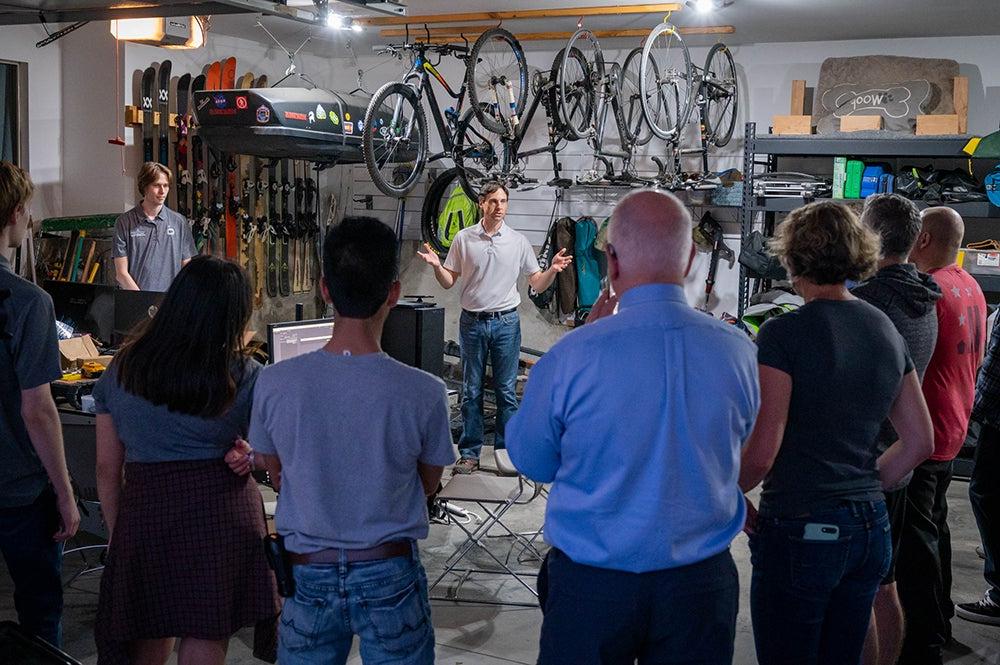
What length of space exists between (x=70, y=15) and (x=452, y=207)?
4.69 m

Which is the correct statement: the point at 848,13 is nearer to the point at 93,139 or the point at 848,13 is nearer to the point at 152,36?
the point at 152,36

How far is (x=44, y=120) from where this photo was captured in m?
7.92

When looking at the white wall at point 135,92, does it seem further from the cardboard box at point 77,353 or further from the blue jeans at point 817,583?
the blue jeans at point 817,583

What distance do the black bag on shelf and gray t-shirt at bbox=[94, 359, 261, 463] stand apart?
5565mm

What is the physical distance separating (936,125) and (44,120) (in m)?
6.63

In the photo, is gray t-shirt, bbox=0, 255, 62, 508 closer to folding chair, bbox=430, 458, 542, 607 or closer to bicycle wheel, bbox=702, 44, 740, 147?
folding chair, bbox=430, 458, 542, 607

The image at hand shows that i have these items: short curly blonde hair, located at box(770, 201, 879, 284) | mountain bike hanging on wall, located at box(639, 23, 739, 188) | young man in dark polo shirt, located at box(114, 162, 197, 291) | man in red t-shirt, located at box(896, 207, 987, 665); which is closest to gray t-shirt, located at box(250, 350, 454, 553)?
short curly blonde hair, located at box(770, 201, 879, 284)

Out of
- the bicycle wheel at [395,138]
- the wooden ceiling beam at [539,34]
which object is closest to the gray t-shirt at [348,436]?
the bicycle wheel at [395,138]

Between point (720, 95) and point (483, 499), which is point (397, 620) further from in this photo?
point (720, 95)

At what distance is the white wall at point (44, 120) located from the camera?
25.3 feet

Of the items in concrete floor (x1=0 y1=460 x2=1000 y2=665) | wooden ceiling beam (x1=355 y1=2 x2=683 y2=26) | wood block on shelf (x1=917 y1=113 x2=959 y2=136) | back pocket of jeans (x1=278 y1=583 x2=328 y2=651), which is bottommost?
concrete floor (x1=0 y1=460 x2=1000 y2=665)

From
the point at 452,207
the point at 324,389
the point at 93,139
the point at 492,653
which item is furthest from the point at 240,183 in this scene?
the point at 324,389

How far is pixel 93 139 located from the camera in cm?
793

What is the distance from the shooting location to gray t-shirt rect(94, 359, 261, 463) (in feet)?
8.16
